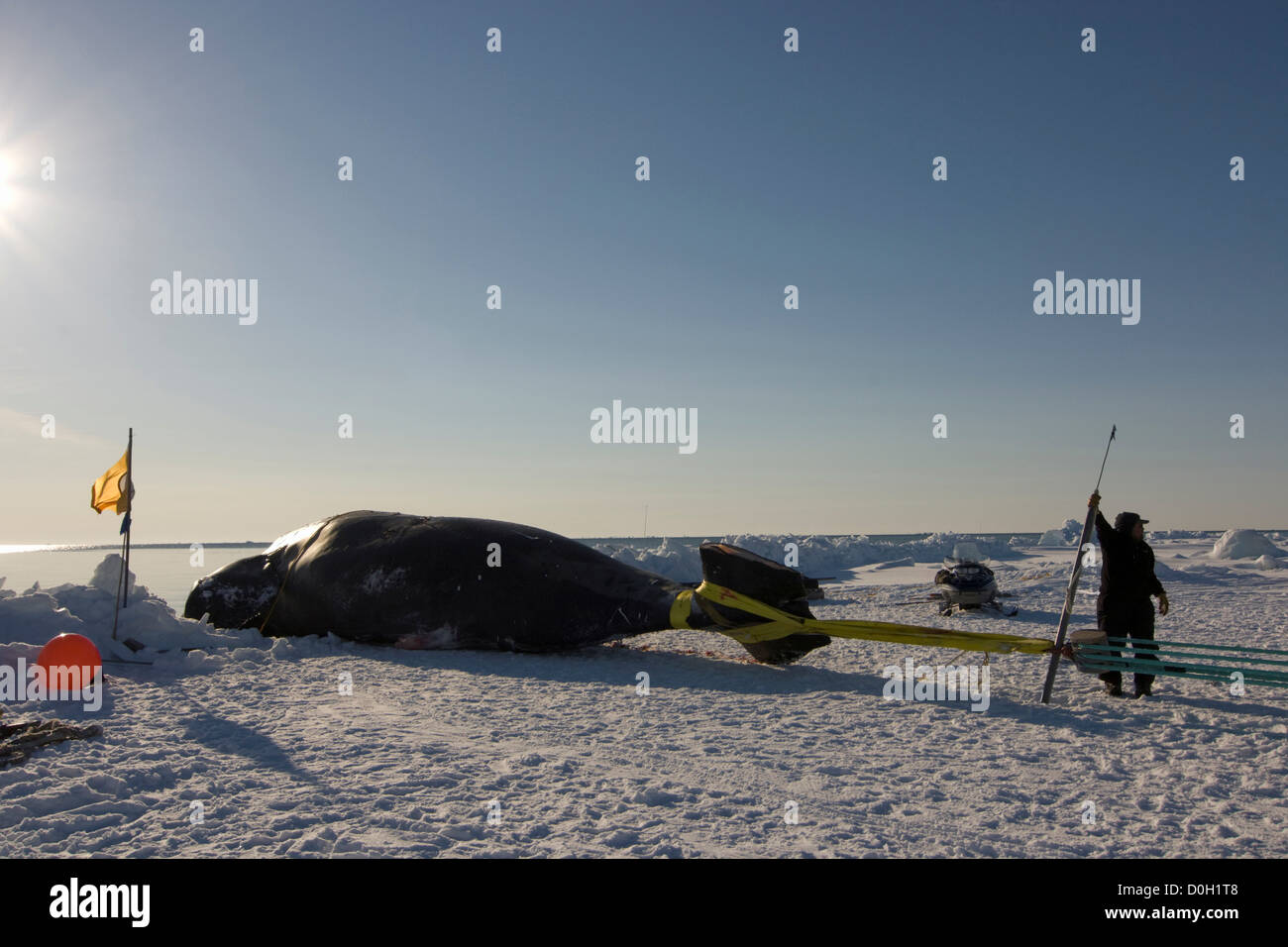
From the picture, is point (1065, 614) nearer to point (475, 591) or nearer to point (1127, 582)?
point (1127, 582)

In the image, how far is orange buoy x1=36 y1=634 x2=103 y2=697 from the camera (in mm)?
8094

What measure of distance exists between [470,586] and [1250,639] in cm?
1211

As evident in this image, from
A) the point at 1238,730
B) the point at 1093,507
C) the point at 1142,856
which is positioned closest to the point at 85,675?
the point at 1142,856

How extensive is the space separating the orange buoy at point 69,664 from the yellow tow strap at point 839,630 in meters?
6.84

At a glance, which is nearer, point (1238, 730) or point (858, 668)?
point (1238, 730)

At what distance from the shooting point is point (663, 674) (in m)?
9.68

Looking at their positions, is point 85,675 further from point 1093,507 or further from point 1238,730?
point 1238,730

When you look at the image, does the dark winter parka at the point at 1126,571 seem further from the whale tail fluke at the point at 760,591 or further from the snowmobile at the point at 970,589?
the snowmobile at the point at 970,589

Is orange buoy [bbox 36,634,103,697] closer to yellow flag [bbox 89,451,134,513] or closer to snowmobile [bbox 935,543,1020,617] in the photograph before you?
yellow flag [bbox 89,451,134,513]

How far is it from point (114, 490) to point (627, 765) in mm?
9335

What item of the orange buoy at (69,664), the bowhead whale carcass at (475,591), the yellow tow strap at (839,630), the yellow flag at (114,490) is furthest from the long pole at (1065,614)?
the yellow flag at (114,490)

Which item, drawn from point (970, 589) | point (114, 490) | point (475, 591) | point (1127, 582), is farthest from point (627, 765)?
point (970, 589)

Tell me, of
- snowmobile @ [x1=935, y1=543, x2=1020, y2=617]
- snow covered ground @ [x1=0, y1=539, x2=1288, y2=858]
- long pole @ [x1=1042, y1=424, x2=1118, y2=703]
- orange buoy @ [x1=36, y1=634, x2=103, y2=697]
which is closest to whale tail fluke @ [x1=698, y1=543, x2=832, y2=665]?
snow covered ground @ [x1=0, y1=539, x2=1288, y2=858]

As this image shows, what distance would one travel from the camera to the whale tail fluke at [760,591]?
32.0ft
